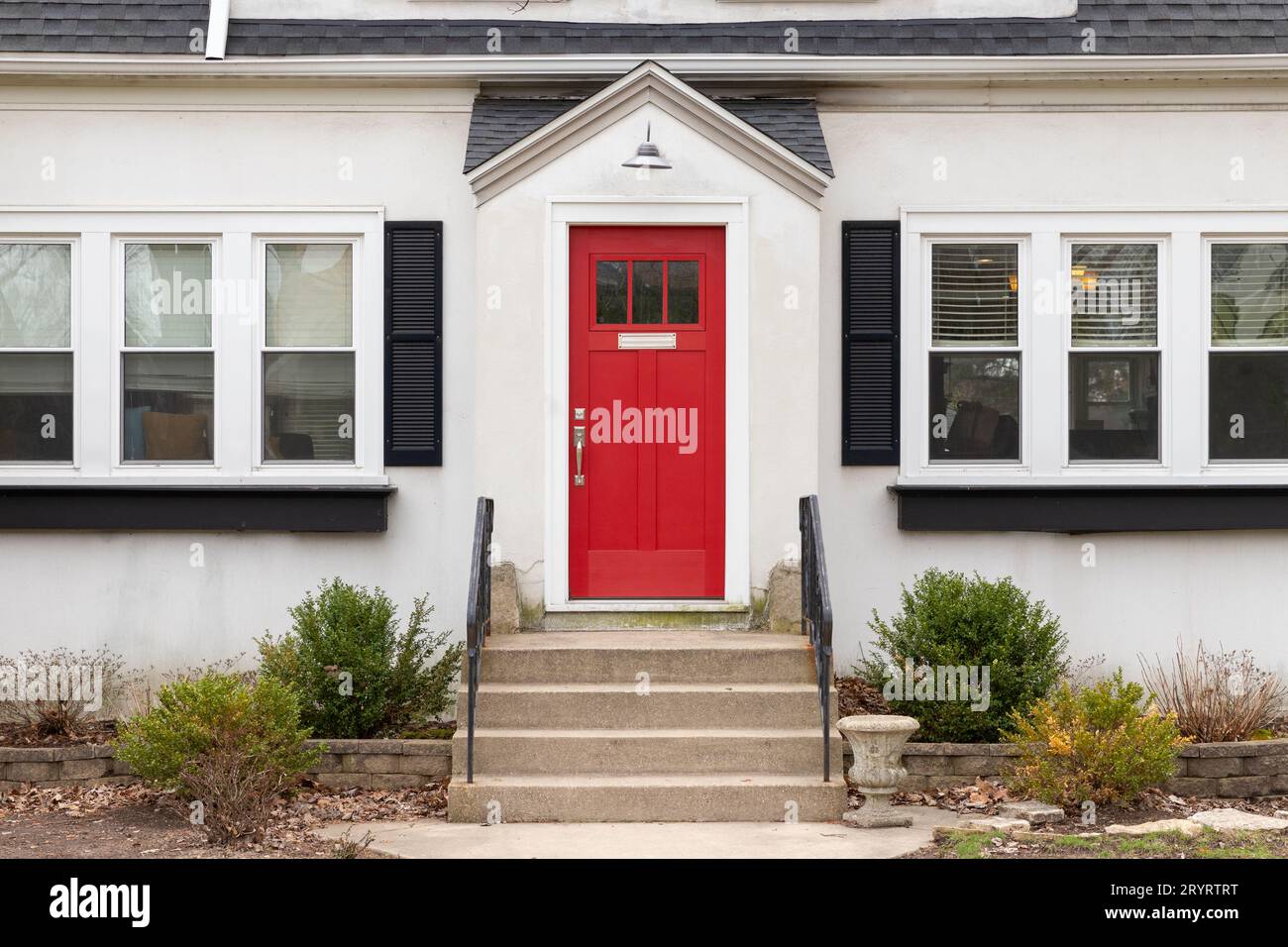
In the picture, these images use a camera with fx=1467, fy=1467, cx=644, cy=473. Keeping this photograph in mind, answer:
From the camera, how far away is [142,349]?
1023cm

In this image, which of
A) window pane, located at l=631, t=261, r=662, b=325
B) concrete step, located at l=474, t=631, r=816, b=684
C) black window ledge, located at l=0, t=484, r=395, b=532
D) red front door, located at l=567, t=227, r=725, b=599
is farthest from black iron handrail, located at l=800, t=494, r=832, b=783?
black window ledge, located at l=0, t=484, r=395, b=532

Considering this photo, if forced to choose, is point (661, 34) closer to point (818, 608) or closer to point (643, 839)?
point (818, 608)

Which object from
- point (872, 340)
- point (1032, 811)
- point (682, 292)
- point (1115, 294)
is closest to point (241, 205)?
point (682, 292)

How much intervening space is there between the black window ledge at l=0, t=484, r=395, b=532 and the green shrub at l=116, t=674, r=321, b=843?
6.68ft

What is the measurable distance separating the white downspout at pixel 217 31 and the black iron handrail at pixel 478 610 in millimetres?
3659

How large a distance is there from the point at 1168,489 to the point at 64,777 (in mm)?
7376

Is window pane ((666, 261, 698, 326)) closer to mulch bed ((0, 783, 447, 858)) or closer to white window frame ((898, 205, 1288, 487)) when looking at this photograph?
white window frame ((898, 205, 1288, 487))

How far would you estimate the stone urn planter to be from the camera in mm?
8039

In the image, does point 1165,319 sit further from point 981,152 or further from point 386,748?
point 386,748

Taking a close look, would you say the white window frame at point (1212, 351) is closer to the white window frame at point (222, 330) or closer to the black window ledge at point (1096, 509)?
the black window ledge at point (1096, 509)

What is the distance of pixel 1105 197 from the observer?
10.2m

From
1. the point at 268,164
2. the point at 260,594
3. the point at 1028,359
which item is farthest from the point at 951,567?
the point at 268,164
